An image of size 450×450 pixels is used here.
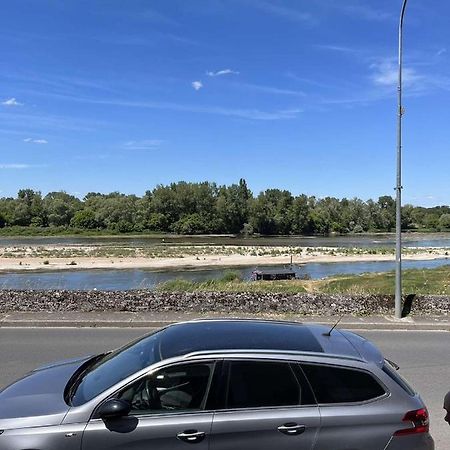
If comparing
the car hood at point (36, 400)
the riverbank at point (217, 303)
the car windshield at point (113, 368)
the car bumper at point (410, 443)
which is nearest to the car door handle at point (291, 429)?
the car bumper at point (410, 443)

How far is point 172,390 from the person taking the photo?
152 inches

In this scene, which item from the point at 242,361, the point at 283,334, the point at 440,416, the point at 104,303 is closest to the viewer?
the point at 242,361

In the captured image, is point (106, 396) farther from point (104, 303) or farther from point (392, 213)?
point (392, 213)

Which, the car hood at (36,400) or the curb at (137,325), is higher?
the car hood at (36,400)

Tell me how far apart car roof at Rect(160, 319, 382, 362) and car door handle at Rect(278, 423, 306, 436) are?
0.55 m

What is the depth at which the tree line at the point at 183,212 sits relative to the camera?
154m

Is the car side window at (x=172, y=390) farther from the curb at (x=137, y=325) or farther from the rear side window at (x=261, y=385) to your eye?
the curb at (x=137, y=325)

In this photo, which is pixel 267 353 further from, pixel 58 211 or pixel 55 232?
pixel 58 211

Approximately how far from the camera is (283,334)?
4.45 meters

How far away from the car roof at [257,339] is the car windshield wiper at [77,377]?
2.54 ft

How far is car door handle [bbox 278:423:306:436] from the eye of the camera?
3.69m

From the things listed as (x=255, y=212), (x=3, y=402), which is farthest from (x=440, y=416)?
(x=255, y=212)

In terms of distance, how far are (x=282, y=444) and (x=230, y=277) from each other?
31.3m

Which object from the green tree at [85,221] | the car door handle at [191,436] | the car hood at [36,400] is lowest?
the car door handle at [191,436]
